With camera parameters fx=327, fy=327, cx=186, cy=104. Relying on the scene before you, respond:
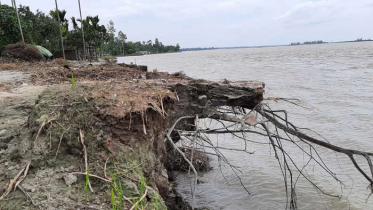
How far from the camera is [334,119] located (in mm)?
10523

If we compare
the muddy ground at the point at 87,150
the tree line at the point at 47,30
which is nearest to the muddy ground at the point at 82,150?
the muddy ground at the point at 87,150

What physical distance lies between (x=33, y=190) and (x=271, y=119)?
291 centimetres

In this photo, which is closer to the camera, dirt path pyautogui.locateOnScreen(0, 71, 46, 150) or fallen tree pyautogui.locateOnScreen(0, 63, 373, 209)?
fallen tree pyautogui.locateOnScreen(0, 63, 373, 209)

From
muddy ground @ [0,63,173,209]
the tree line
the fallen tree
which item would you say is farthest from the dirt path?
the tree line

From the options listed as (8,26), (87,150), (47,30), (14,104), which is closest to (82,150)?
(87,150)

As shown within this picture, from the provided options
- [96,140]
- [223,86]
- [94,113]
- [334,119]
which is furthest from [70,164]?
[334,119]

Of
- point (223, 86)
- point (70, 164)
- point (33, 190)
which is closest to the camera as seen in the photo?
point (33, 190)

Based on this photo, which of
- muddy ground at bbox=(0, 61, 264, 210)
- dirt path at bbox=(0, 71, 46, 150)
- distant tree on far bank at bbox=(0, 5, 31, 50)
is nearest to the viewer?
muddy ground at bbox=(0, 61, 264, 210)

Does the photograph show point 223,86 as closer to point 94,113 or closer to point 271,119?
point 271,119

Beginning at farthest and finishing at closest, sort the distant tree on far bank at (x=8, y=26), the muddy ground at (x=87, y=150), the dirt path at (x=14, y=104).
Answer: the distant tree on far bank at (x=8, y=26) < the dirt path at (x=14, y=104) < the muddy ground at (x=87, y=150)

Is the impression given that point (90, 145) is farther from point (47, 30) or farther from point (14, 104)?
point (47, 30)

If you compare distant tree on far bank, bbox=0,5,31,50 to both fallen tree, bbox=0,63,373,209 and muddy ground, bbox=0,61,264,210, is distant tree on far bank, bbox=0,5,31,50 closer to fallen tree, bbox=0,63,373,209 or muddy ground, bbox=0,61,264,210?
muddy ground, bbox=0,61,264,210

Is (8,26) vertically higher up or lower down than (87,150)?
higher up

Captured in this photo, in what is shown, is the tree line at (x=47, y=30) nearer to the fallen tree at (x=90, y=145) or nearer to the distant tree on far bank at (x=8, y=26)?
the distant tree on far bank at (x=8, y=26)
